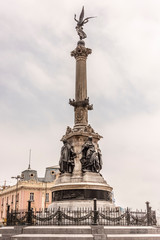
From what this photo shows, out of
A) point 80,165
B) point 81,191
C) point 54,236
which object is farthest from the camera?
point 80,165

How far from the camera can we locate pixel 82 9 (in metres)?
26.0

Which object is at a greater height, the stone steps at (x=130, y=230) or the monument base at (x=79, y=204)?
the monument base at (x=79, y=204)

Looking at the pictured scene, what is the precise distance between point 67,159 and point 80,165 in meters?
1.03

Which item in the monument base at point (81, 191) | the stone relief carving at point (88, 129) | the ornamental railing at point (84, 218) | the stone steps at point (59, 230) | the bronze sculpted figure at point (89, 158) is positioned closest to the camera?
the stone steps at point (59, 230)

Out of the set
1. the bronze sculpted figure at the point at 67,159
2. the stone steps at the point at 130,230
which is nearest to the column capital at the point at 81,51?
the bronze sculpted figure at the point at 67,159

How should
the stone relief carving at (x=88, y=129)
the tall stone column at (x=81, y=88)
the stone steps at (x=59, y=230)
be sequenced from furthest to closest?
the tall stone column at (x=81, y=88) < the stone relief carving at (x=88, y=129) < the stone steps at (x=59, y=230)

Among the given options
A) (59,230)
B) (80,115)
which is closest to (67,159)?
(80,115)

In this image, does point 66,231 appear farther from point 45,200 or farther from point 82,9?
point 45,200

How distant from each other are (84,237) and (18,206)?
45.1 meters

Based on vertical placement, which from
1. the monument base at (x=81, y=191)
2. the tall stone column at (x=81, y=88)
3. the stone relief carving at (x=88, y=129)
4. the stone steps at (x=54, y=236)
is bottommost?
the stone steps at (x=54, y=236)

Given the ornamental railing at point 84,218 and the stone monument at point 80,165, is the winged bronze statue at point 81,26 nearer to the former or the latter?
the stone monument at point 80,165

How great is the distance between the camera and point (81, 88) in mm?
22812

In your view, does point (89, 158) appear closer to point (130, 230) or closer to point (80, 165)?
point (80, 165)

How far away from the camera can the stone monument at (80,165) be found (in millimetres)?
18219
